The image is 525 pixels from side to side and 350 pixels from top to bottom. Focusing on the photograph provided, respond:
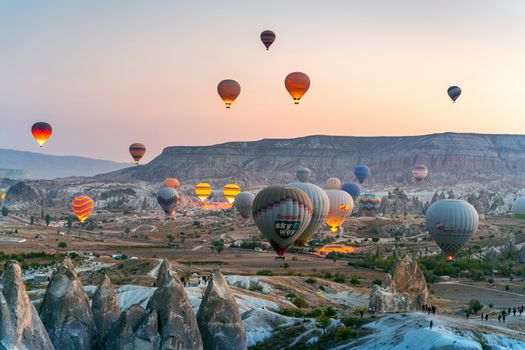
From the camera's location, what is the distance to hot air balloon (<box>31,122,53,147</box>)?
119 metres

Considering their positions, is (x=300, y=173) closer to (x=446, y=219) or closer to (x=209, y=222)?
(x=209, y=222)

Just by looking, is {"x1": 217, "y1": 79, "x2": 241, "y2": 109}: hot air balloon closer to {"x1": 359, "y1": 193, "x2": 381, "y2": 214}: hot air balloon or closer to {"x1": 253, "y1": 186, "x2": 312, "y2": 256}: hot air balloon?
{"x1": 359, "y1": 193, "x2": 381, "y2": 214}: hot air balloon

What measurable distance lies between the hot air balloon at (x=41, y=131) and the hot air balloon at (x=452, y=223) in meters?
78.9

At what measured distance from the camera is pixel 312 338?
29.0m

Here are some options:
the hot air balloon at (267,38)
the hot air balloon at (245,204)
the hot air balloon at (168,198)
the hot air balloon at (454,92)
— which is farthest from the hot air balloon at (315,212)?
the hot air balloon at (168,198)

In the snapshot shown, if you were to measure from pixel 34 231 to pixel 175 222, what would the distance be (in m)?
32.7

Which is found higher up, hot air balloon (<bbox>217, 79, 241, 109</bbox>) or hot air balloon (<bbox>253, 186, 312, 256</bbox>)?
hot air balloon (<bbox>217, 79, 241, 109</bbox>)

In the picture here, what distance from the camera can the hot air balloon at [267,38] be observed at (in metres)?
96.2

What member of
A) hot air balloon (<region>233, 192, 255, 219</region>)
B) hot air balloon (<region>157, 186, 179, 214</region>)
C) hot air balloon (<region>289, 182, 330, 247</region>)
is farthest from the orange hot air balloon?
hot air balloon (<region>289, 182, 330, 247</region>)

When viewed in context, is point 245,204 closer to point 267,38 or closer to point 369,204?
point 369,204

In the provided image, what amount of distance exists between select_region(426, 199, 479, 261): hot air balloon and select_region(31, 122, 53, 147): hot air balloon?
3106 inches

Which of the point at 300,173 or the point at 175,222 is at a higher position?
the point at 300,173

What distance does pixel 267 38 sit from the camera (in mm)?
96250

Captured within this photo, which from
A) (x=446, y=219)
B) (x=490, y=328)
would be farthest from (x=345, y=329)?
(x=446, y=219)
